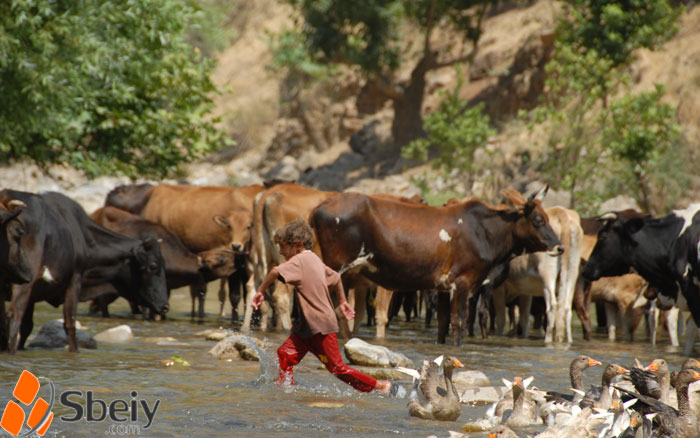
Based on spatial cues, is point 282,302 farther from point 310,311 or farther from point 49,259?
point 310,311

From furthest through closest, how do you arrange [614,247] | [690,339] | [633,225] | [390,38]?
1. [390,38]
2. [614,247]
3. [633,225]
4. [690,339]

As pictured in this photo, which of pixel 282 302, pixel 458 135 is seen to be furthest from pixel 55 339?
pixel 458 135

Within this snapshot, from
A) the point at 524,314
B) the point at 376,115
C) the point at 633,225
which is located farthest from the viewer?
the point at 376,115

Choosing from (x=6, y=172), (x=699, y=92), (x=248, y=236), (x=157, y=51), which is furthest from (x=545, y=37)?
(x=248, y=236)

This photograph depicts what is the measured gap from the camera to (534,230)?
522 inches

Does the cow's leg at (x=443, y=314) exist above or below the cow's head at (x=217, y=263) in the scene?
below

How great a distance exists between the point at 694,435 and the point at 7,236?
659 centimetres

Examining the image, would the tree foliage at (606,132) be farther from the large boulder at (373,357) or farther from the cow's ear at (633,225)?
the large boulder at (373,357)

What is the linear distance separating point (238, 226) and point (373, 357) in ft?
23.2

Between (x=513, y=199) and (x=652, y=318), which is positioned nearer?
(x=513, y=199)

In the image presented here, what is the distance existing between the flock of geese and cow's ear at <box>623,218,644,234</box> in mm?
6251

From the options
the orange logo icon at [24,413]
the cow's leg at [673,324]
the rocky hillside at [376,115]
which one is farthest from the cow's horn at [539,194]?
the rocky hillside at [376,115]

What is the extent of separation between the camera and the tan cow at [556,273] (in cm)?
1412

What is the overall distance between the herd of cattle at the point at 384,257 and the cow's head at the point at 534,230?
0.02 metres
